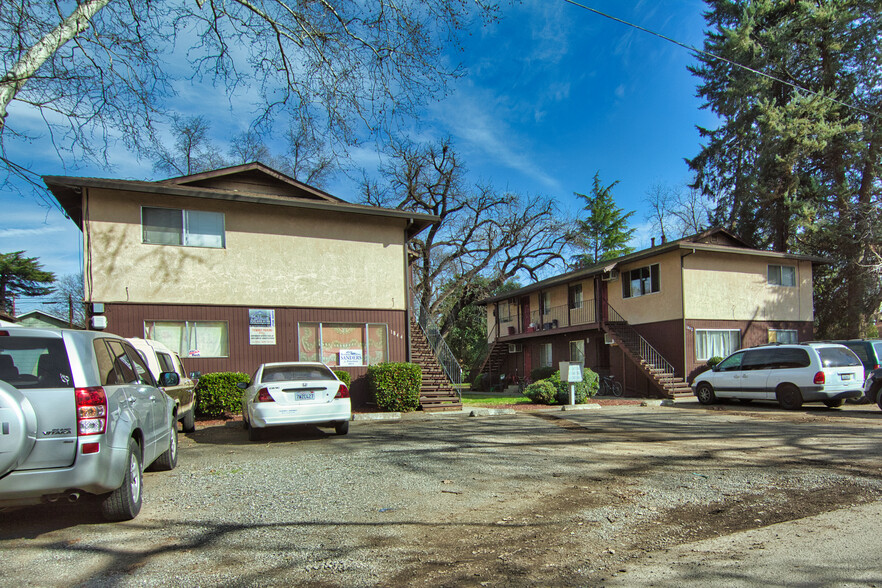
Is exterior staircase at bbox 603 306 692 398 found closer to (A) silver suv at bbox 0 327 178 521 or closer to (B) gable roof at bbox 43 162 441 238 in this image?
(B) gable roof at bbox 43 162 441 238

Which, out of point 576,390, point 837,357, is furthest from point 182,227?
point 837,357

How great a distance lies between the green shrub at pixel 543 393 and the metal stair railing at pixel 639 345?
5.97 meters

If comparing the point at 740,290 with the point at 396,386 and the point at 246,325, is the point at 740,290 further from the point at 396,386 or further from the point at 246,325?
the point at 246,325

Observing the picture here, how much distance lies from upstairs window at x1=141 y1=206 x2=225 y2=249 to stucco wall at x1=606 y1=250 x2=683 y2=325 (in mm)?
17009

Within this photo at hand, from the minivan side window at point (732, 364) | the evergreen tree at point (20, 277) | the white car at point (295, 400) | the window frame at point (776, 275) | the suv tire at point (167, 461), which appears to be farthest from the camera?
the evergreen tree at point (20, 277)

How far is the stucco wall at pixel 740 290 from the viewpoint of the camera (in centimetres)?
2289

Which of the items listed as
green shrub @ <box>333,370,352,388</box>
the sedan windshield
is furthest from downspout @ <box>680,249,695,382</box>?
the sedan windshield

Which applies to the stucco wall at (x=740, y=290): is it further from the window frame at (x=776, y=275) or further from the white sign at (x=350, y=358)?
the white sign at (x=350, y=358)

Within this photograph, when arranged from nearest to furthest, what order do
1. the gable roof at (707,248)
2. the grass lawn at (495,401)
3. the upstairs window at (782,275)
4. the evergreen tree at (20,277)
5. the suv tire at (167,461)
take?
the suv tire at (167,461) < the grass lawn at (495,401) < the gable roof at (707,248) < the upstairs window at (782,275) < the evergreen tree at (20,277)

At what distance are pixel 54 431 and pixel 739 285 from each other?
2512 cm

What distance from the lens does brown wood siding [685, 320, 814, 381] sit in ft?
73.8

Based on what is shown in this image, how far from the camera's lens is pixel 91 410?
14.2ft

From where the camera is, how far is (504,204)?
3828 cm

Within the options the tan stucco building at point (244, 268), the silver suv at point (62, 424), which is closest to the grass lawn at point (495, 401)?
the tan stucco building at point (244, 268)
